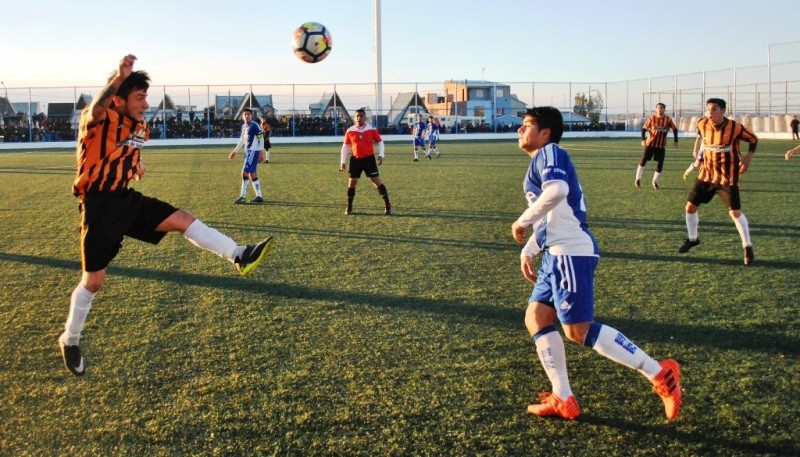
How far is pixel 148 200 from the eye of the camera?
4.84 metres

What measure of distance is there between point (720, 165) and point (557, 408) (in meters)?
5.99

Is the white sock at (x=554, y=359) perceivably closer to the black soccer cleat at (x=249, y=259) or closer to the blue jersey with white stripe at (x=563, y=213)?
the blue jersey with white stripe at (x=563, y=213)

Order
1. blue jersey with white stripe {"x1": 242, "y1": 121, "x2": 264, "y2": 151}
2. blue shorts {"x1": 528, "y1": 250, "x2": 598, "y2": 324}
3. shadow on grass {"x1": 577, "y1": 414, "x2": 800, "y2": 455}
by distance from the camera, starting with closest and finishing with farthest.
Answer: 1. shadow on grass {"x1": 577, "y1": 414, "x2": 800, "y2": 455}
2. blue shorts {"x1": 528, "y1": 250, "x2": 598, "y2": 324}
3. blue jersey with white stripe {"x1": 242, "y1": 121, "x2": 264, "y2": 151}

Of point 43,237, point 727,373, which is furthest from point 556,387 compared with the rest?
point 43,237

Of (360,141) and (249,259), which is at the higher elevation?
(360,141)

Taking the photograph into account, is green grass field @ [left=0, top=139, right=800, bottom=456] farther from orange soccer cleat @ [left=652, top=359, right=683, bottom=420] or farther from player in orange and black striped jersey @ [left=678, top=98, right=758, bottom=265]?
player in orange and black striped jersey @ [left=678, top=98, right=758, bottom=265]

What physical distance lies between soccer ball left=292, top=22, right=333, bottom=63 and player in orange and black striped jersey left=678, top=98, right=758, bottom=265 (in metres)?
A: 10.1

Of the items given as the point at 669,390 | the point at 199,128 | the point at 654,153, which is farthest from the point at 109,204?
the point at 199,128

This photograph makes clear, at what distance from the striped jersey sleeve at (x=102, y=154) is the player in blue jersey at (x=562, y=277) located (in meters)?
2.53

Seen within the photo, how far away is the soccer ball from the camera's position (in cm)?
1695

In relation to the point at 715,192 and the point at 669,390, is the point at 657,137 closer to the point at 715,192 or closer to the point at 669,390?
the point at 715,192

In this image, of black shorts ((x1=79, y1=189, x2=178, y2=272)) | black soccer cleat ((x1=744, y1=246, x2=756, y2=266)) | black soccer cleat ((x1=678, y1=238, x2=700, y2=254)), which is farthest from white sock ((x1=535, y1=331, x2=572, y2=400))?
black soccer cleat ((x1=678, y1=238, x2=700, y2=254))

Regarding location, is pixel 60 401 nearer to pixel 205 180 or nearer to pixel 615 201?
pixel 615 201

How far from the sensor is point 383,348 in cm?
523
